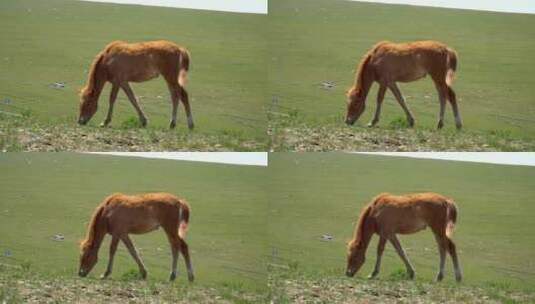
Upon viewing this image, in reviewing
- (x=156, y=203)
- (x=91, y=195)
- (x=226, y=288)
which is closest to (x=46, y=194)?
(x=91, y=195)

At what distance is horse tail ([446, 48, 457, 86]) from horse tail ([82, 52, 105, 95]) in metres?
2.80

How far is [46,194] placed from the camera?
27.1 feet

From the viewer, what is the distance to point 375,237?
8352mm

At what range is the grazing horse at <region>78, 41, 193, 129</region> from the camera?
8.30 meters

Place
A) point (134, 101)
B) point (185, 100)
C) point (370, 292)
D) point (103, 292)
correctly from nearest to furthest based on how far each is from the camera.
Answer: point (103, 292) → point (370, 292) → point (134, 101) → point (185, 100)

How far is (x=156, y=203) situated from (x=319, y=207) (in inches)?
51.3

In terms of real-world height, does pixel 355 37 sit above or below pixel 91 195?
above

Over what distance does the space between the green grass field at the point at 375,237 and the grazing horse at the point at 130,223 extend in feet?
2.57

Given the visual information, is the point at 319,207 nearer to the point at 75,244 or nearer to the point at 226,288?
the point at 226,288

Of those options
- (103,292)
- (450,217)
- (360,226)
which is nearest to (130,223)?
(103,292)

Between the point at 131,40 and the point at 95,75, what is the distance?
41 centimetres

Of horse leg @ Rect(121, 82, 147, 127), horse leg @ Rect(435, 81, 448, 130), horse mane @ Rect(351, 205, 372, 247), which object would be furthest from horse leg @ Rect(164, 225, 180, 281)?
horse leg @ Rect(435, 81, 448, 130)

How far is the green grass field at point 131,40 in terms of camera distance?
8.27 meters

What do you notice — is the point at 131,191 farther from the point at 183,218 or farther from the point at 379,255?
the point at 379,255
